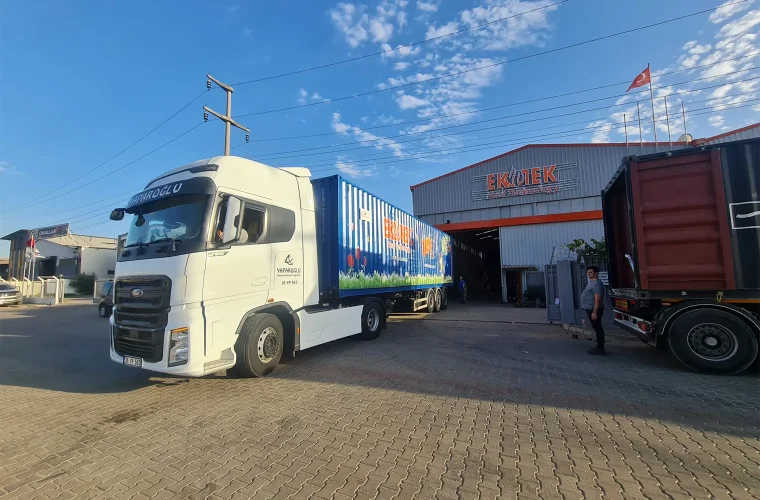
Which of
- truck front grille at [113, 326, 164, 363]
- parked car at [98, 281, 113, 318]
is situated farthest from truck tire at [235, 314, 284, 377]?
parked car at [98, 281, 113, 318]

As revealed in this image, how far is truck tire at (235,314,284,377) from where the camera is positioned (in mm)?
5168

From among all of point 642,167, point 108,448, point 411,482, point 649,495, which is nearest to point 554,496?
point 649,495

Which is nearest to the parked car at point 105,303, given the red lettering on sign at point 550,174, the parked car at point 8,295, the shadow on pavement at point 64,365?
the shadow on pavement at point 64,365

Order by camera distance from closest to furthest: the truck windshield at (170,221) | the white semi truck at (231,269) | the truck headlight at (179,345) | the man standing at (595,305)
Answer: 1. the truck headlight at (179,345)
2. the white semi truck at (231,269)
3. the truck windshield at (170,221)
4. the man standing at (595,305)

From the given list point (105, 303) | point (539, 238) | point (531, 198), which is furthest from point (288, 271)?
point (531, 198)

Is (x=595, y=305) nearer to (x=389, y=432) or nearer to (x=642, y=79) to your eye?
(x=389, y=432)

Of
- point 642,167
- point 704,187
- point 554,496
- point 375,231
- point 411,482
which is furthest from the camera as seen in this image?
point 375,231

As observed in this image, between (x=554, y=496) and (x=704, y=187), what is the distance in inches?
229

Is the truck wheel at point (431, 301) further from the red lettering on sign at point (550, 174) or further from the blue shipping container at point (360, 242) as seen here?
the red lettering on sign at point (550, 174)

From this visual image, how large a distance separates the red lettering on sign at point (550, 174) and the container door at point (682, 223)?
58.6 ft

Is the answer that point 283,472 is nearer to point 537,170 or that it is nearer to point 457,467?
point 457,467

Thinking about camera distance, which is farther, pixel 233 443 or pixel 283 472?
pixel 233 443

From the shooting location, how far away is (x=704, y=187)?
5641 millimetres

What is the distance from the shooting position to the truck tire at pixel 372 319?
28.4 feet
